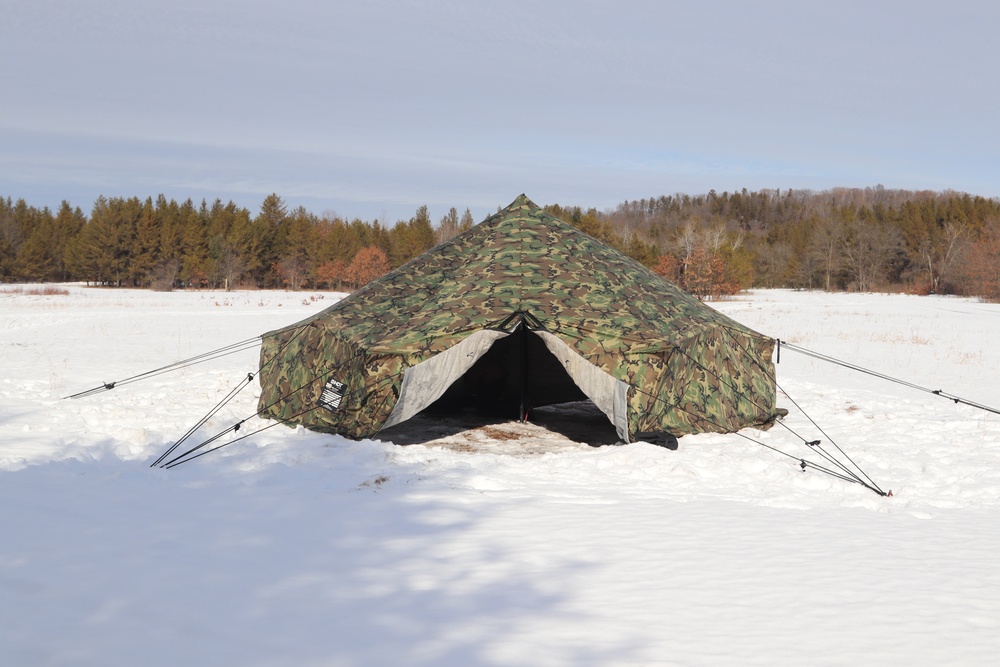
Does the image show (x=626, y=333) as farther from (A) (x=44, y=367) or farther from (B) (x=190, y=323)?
(B) (x=190, y=323)

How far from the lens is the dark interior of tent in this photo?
10.6 m

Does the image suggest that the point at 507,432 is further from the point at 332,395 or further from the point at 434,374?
the point at 332,395

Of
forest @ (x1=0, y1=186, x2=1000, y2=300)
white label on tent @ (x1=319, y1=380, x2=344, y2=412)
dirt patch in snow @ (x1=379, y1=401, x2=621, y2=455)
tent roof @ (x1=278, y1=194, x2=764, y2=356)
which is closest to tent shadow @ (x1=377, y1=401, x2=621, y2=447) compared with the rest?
dirt patch in snow @ (x1=379, y1=401, x2=621, y2=455)

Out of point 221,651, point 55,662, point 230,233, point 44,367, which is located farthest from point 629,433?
point 230,233

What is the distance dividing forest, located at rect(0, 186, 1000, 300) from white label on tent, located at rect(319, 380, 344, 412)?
135 feet

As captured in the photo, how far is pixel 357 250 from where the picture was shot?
195 ft

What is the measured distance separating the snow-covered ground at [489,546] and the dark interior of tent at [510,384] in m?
1.15

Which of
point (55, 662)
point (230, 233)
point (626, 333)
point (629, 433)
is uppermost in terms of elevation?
point (230, 233)

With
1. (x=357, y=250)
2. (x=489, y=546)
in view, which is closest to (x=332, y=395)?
(x=489, y=546)

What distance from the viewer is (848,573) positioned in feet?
16.8

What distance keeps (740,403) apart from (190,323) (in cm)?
1787

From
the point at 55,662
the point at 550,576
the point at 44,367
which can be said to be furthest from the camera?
the point at 44,367

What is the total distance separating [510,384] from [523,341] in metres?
1.37

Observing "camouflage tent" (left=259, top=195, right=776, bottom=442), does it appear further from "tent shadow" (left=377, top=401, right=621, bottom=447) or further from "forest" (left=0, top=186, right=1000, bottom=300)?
"forest" (left=0, top=186, right=1000, bottom=300)
